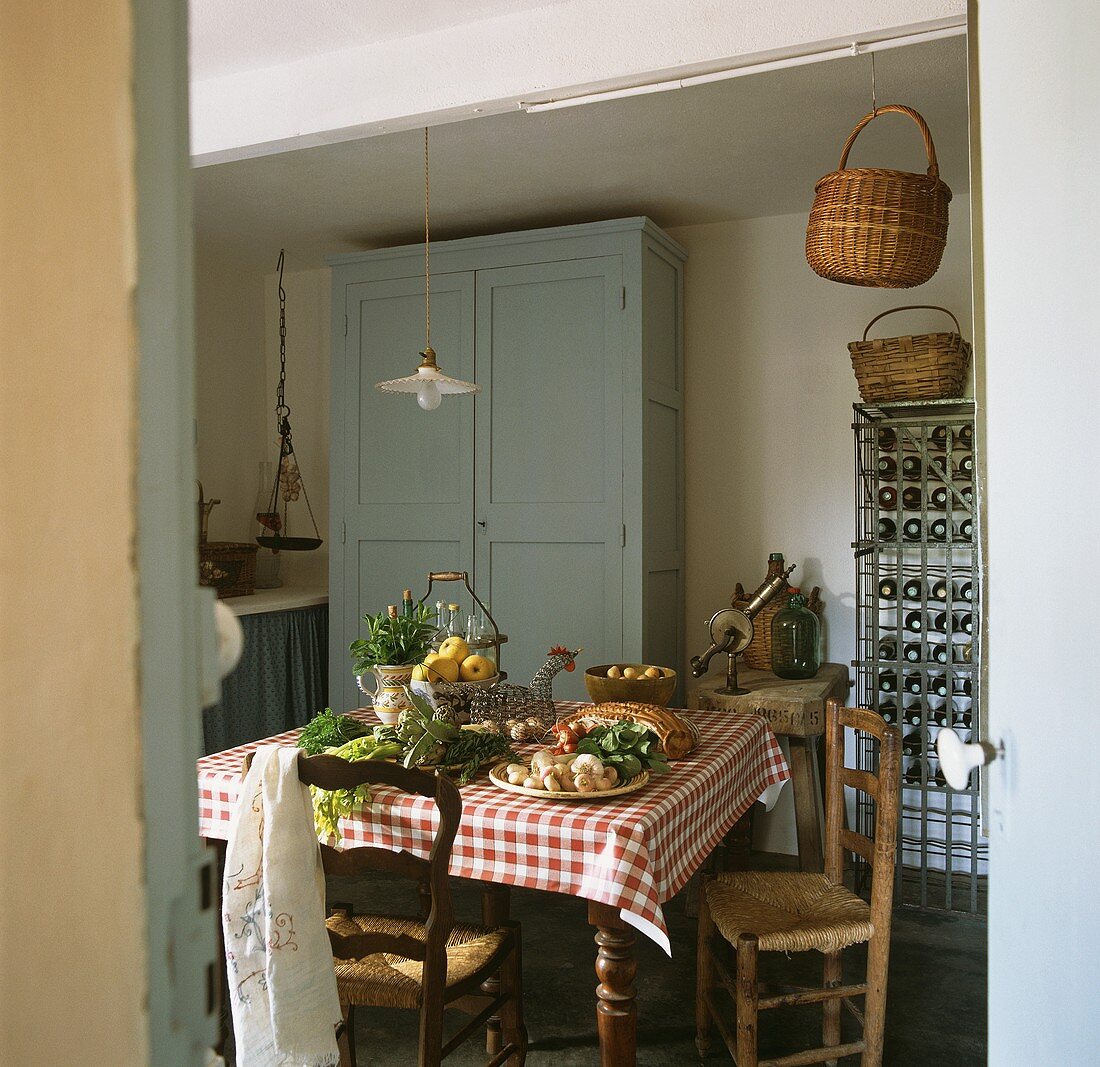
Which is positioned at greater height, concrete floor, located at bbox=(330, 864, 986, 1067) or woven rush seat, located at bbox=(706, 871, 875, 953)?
woven rush seat, located at bbox=(706, 871, 875, 953)

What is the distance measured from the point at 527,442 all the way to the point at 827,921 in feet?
8.32

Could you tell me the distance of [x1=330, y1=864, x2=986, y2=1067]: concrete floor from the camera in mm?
2627

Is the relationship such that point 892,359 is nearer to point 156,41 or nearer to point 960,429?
point 960,429

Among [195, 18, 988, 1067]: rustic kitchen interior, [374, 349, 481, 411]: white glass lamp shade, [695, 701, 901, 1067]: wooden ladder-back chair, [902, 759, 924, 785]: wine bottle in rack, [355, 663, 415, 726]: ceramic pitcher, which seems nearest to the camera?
[695, 701, 901, 1067]: wooden ladder-back chair

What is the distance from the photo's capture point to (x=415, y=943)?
74.5 inches

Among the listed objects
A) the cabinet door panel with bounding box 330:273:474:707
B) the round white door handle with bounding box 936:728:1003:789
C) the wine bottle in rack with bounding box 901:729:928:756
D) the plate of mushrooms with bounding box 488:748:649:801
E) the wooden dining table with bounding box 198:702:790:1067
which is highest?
the cabinet door panel with bounding box 330:273:474:707

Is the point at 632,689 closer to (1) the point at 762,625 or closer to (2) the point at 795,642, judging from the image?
(2) the point at 795,642

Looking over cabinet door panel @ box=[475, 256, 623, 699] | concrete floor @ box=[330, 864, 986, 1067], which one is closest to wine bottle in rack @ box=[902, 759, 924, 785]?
concrete floor @ box=[330, 864, 986, 1067]

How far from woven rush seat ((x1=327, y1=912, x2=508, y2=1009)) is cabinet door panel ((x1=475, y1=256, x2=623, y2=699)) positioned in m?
1.98

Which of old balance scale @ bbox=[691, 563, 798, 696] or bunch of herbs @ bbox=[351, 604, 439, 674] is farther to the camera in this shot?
old balance scale @ bbox=[691, 563, 798, 696]

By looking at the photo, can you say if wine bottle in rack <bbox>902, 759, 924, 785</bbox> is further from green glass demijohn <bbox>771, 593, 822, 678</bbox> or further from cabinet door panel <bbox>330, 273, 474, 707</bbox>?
cabinet door panel <bbox>330, 273, 474, 707</bbox>

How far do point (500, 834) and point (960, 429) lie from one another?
2.52 metres

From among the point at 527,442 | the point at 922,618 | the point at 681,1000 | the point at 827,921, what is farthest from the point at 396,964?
the point at 527,442

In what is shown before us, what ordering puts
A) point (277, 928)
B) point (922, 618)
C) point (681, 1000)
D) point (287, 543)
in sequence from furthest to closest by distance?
point (287, 543) < point (922, 618) < point (681, 1000) < point (277, 928)
